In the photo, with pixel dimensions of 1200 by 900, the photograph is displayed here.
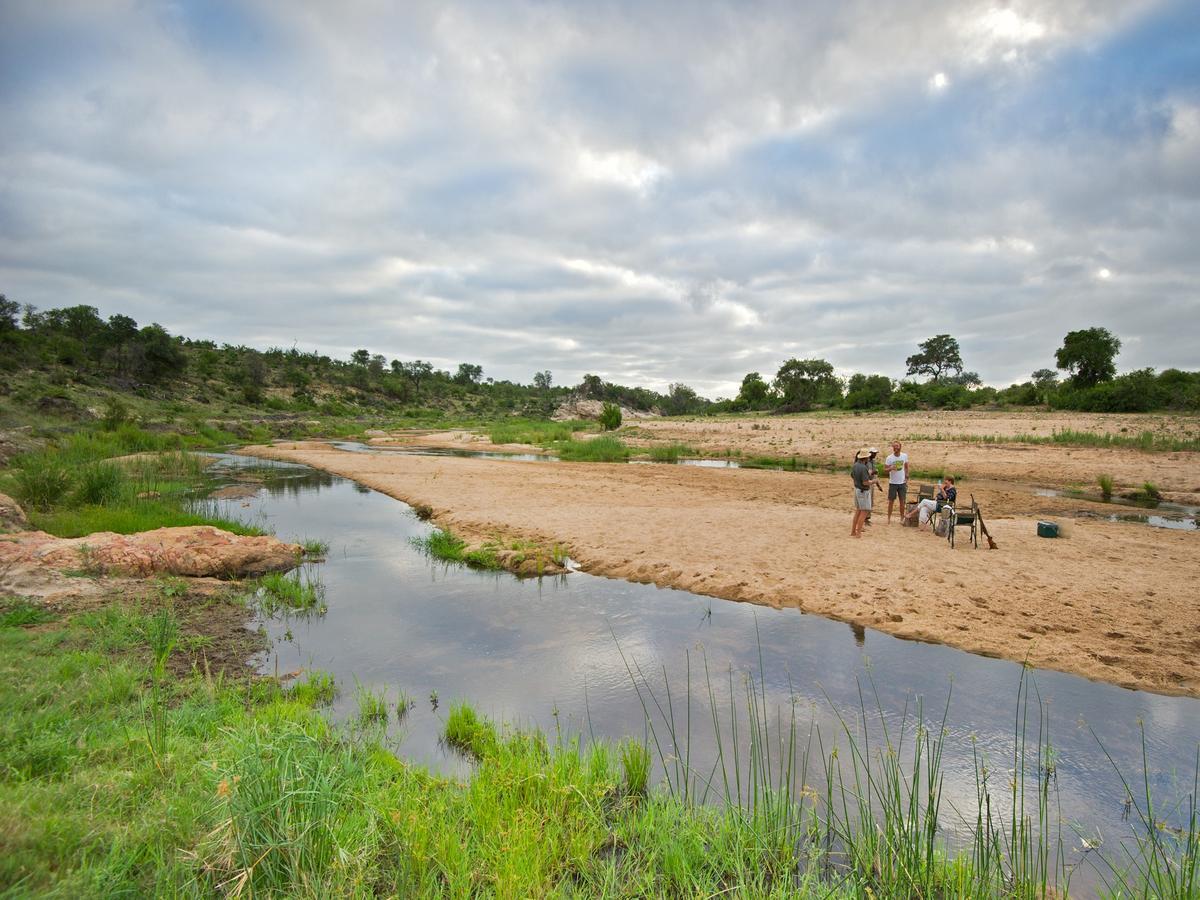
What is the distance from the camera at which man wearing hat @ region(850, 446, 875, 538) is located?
13.2 m

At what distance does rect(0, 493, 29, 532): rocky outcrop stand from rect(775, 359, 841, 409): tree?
8371cm

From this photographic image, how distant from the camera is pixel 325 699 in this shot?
6.54 metres

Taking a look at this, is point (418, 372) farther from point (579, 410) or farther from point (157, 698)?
point (157, 698)

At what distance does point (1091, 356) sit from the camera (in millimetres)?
58531

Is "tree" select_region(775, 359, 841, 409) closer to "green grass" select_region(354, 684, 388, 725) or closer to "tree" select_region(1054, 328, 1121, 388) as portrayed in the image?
"tree" select_region(1054, 328, 1121, 388)

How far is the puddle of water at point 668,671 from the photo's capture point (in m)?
5.66

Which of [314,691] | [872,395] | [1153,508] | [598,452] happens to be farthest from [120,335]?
[872,395]

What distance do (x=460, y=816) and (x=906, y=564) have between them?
10072mm

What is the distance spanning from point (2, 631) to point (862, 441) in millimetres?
40804

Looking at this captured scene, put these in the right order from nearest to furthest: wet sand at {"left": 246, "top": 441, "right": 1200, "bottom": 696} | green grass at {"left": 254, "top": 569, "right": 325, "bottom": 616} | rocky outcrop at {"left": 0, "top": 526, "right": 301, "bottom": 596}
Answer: wet sand at {"left": 246, "top": 441, "right": 1200, "bottom": 696}
rocky outcrop at {"left": 0, "top": 526, "right": 301, "bottom": 596}
green grass at {"left": 254, "top": 569, "right": 325, "bottom": 616}

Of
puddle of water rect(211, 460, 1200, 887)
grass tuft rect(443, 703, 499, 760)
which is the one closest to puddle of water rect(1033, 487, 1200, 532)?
puddle of water rect(211, 460, 1200, 887)

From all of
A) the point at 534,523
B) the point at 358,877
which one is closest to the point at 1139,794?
the point at 358,877

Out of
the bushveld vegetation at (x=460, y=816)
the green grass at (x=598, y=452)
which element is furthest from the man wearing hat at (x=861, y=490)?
the green grass at (x=598, y=452)

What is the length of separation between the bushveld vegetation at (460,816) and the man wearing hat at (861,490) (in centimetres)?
770
